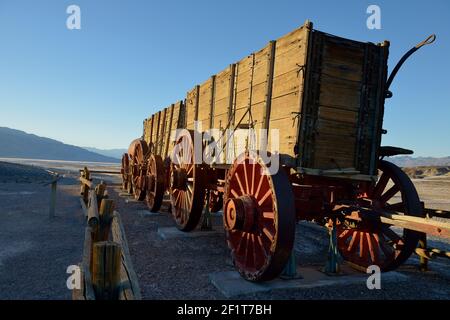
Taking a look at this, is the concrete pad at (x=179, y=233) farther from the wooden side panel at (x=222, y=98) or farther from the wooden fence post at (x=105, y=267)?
the wooden fence post at (x=105, y=267)

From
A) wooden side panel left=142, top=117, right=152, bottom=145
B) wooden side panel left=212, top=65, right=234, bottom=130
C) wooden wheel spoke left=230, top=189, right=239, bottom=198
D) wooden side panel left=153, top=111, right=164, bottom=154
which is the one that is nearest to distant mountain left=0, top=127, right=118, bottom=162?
wooden side panel left=142, top=117, right=152, bottom=145

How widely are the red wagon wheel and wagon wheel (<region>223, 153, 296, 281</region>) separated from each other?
7341mm

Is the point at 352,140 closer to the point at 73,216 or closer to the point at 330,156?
the point at 330,156

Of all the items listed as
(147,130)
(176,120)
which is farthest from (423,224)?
(147,130)

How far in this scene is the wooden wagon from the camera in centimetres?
447

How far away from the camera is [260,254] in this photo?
4.65 meters

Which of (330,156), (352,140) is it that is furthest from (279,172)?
(352,140)

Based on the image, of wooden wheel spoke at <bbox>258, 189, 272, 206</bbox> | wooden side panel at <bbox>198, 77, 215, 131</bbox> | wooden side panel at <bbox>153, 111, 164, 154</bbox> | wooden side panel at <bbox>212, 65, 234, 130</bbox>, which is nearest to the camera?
wooden wheel spoke at <bbox>258, 189, 272, 206</bbox>

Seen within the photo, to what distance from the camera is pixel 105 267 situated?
210cm

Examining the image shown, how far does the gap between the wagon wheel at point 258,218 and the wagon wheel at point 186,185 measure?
5.83 ft

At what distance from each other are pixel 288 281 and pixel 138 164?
31.3 ft

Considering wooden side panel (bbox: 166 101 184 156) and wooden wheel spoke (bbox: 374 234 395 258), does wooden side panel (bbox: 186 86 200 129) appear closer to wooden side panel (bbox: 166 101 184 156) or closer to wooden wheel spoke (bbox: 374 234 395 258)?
wooden side panel (bbox: 166 101 184 156)

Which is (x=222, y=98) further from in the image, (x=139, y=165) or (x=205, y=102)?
(x=139, y=165)
